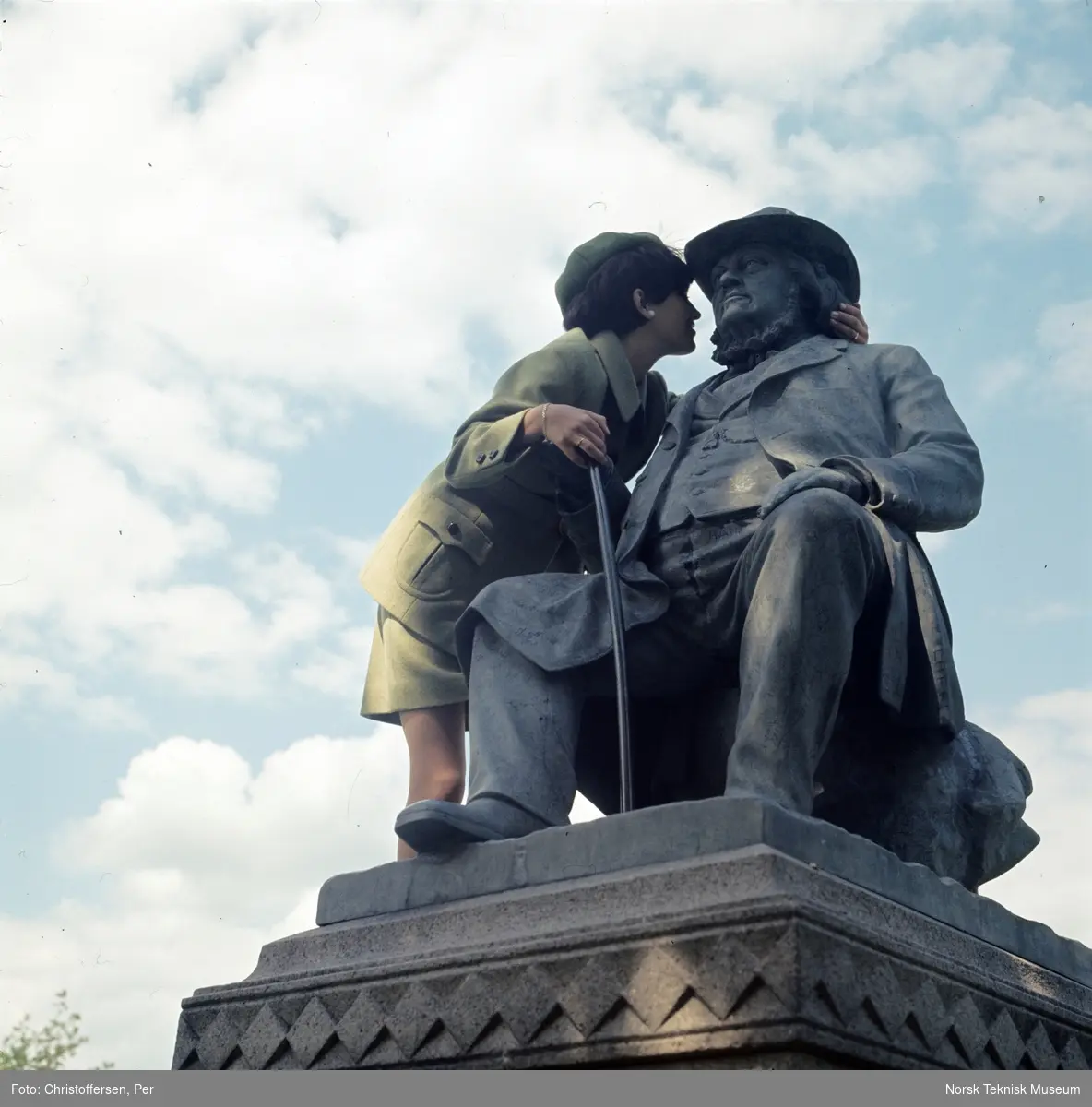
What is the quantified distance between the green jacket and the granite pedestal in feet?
4.89

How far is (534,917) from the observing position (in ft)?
11.2

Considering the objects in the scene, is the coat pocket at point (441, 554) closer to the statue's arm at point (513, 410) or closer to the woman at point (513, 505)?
the woman at point (513, 505)

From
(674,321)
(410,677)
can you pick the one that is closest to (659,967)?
(410,677)

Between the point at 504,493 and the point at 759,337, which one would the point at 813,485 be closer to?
the point at 759,337

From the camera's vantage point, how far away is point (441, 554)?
5.41 meters

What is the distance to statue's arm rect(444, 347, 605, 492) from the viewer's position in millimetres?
4781

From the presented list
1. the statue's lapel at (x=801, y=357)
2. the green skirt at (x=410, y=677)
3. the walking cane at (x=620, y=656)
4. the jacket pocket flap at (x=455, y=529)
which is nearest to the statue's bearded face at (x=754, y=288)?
the statue's lapel at (x=801, y=357)

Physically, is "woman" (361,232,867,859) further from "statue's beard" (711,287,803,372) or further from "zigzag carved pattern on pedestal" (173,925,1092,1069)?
"zigzag carved pattern on pedestal" (173,925,1092,1069)

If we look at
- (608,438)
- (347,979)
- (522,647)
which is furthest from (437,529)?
(347,979)

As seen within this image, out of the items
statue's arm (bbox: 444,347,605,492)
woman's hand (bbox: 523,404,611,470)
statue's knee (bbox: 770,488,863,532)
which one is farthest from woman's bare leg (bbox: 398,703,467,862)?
statue's knee (bbox: 770,488,863,532)

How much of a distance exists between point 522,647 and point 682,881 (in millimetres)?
1069

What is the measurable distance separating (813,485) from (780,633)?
1.56ft

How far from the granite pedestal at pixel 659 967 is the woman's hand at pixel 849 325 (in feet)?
6.31
